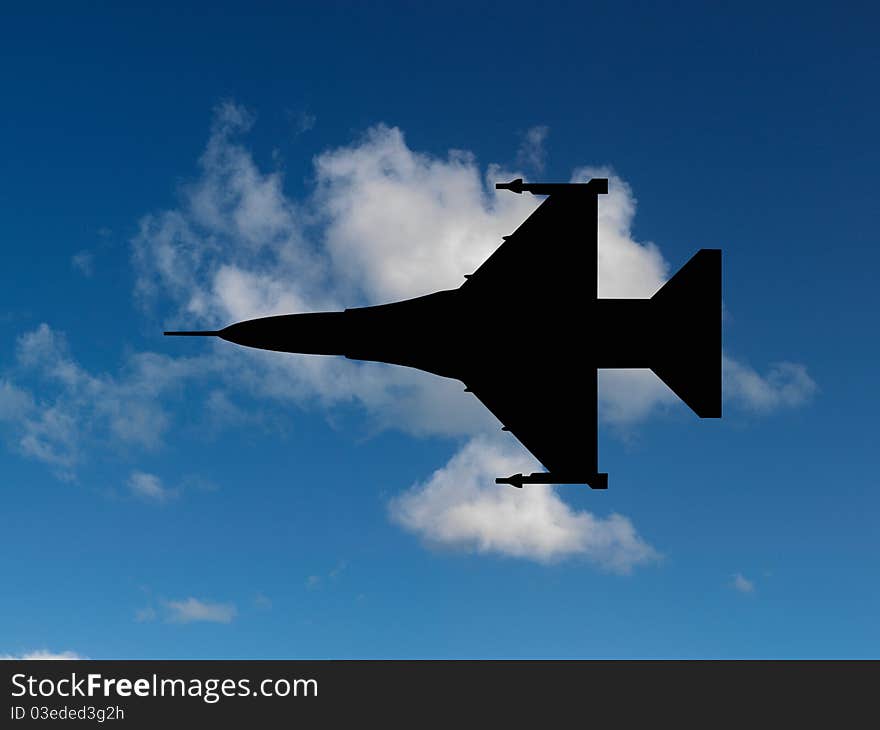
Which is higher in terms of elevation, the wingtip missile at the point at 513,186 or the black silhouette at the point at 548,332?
the wingtip missile at the point at 513,186

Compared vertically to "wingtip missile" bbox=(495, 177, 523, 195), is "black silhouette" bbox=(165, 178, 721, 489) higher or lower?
lower

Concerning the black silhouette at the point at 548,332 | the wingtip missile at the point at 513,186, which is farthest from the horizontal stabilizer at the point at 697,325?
the wingtip missile at the point at 513,186

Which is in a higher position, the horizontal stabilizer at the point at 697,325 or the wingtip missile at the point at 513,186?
the wingtip missile at the point at 513,186

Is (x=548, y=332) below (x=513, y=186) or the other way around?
below

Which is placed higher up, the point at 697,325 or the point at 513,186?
the point at 513,186

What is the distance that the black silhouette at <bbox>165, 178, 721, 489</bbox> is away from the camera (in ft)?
88.8

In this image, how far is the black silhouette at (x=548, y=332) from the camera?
88.8ft

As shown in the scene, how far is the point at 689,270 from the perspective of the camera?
89.2 feet

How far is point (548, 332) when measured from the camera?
27281 millimetres

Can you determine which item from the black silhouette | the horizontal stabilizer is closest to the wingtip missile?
the black silhouette

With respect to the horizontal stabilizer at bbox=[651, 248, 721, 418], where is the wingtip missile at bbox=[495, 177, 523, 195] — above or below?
above

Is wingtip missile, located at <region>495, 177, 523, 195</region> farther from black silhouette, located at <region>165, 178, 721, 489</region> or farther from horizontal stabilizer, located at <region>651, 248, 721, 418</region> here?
horizontal stabilizer, located at <region>651, 248, 721, 418</region>

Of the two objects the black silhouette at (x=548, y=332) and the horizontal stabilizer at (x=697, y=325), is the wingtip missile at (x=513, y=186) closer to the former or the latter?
the black silhouette at (x=548, y=332)
